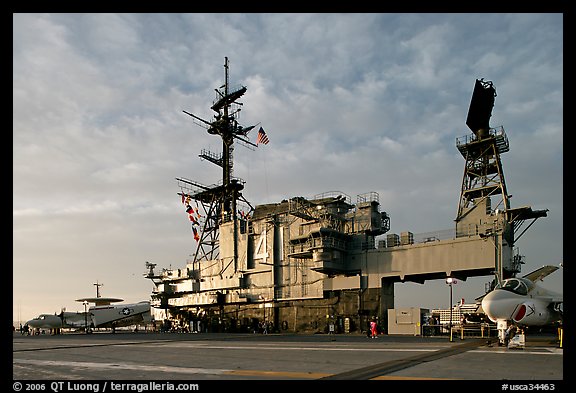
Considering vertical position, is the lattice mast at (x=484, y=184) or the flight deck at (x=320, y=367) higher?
the lattice mast at (x=484, y=184)

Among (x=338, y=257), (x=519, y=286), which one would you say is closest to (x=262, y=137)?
(x=338, y=257)

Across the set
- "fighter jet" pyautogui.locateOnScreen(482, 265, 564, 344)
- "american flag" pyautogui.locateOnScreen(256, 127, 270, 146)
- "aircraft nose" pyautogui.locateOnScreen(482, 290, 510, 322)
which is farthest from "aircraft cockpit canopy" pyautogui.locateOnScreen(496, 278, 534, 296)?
"american flag" pyautogui.locateOnScreen(256, 127, 270, 146)

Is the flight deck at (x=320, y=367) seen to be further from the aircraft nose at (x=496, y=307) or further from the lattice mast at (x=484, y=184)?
the lattice mast at (x=484, y=184)

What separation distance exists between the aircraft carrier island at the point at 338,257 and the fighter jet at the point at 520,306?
10.4 meters

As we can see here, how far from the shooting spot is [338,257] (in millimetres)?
37812

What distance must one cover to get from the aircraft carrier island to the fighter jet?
10.4m

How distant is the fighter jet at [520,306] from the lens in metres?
20.0

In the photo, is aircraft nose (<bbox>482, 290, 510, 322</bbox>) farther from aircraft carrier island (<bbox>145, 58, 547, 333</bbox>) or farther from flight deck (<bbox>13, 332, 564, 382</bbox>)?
aircraft carrier island (<bbox>145, 58, 547, 333</bbox>)

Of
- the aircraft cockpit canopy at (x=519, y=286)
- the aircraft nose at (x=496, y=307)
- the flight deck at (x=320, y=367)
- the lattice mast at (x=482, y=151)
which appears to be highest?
the lattice mast at (x=482, y=151)

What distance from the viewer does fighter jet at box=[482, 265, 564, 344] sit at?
20.0m

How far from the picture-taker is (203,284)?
160ft

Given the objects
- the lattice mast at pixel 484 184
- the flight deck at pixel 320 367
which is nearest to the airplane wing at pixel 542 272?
the lattice mast at pixel 484 184
